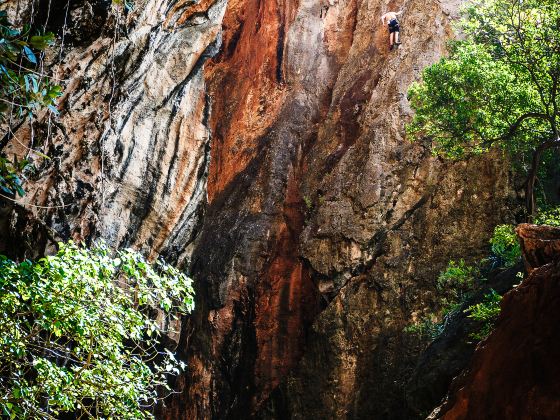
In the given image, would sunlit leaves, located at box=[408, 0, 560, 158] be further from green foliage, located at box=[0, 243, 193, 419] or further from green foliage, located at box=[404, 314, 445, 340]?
green foliage, located at box=[0, 243, 193, 419]

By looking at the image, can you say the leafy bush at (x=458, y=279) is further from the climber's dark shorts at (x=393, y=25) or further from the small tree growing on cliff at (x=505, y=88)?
the climber's dark shorts at (x=393, y=25)

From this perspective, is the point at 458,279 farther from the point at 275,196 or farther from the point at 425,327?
the point at 275,196

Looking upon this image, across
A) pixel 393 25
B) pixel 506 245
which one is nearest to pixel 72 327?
pixel 506 245

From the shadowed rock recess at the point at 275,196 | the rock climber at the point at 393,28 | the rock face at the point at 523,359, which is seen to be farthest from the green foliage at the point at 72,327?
the rock climber at the point at 393,28

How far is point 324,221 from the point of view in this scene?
18578 millimetres

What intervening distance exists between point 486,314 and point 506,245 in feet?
11.1

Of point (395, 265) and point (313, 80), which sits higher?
point (313, 80)

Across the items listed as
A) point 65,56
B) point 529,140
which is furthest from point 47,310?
point 529,140

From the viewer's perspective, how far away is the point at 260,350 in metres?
18.4

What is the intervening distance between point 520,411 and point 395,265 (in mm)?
8393

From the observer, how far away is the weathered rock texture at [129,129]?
10.5m

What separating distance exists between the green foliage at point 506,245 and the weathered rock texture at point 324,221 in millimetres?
1705

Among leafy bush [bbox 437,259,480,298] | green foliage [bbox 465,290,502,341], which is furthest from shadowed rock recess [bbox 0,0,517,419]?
green foliage [bbox 465,290,502,341]

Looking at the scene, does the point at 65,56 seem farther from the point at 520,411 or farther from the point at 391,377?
the point at 391,377
